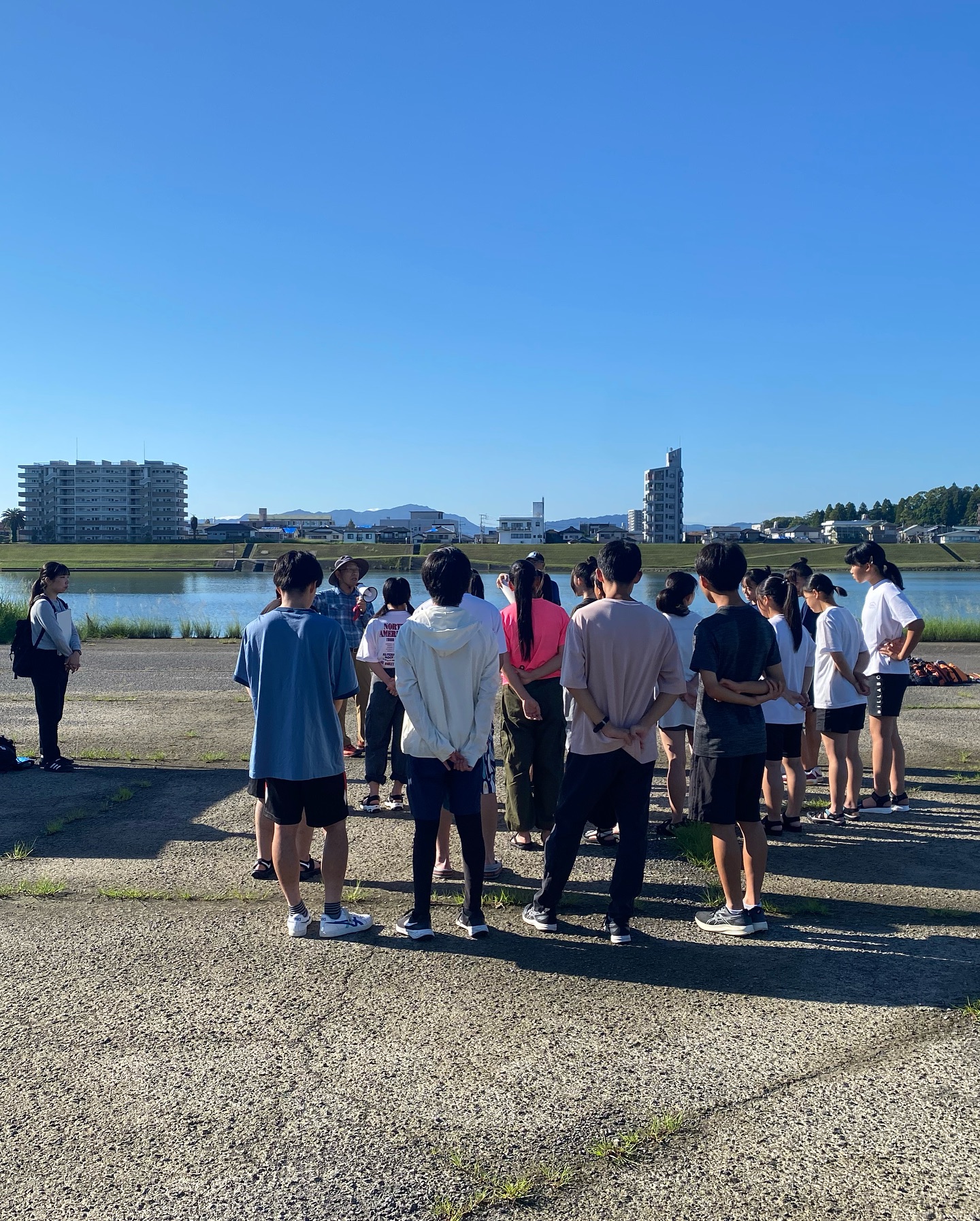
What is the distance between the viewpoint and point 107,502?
146 meters

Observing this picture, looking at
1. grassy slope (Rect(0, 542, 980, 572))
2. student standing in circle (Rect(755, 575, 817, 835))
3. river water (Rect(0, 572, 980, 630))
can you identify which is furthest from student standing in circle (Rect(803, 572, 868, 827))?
grassy slope (Rect(0, 542, 980, 572))

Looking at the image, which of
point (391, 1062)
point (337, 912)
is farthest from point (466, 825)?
point (391, 1062)

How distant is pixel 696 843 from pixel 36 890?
403 cm

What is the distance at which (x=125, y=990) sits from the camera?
390 cm

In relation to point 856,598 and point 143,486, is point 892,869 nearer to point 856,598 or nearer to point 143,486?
point 856,598

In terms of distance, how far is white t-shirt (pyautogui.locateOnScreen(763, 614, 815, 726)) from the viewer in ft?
19.7

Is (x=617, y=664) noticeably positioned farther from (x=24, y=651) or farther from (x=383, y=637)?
(x=24, y=651)

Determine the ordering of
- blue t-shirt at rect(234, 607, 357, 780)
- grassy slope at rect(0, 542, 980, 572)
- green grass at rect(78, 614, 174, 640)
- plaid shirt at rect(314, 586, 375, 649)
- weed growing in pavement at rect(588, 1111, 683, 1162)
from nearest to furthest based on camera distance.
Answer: weed growing in pavement at rect(588, 1111, 683, 1162)
blue t-shirt at rect(234, 607, 357, 780)
plaid shirt at rect(314, 586, 375, 649)
green grass at rect(78, 614, 174, 640)
grassy slope at rect(0, 542, 980, 572)

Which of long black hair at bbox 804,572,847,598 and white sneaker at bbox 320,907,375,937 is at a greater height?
long black hair at bbox 804,572,847,598

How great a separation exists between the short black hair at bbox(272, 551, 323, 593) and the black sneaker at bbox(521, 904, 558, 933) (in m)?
2.03

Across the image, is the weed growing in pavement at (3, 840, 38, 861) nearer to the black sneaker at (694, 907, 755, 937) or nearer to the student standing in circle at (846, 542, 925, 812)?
the black sneaker at (694, 907, 755, 937)

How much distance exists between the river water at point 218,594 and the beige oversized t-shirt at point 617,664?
11.0 m

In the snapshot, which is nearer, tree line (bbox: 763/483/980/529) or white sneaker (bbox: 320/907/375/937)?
white sneaker (bbox: 320/907/375/937)

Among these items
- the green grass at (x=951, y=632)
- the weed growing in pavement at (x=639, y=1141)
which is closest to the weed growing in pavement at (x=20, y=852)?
the weed growing in pavement at (x=639, y=1141)
